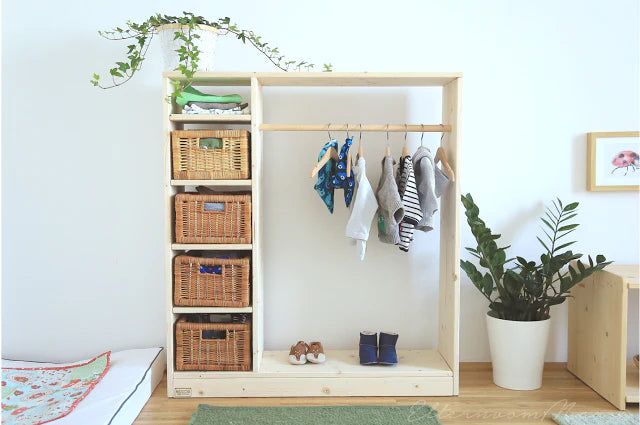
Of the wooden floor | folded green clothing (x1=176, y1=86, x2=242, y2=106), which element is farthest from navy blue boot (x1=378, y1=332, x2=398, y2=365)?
folded green clothing (x1=176, y1=86, x2=242, y2=106)

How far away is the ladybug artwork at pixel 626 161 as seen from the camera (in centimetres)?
312

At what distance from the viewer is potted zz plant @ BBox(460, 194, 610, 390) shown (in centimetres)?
282

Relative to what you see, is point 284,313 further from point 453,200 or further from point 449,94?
point 449,94

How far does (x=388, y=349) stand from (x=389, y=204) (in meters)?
0.71

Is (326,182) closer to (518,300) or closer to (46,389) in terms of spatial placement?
(518,300)

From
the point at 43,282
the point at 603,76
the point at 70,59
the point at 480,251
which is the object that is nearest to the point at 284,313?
the point at 480,251

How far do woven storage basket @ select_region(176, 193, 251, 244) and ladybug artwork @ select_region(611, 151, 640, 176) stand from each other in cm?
189

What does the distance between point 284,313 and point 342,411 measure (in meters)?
0.73

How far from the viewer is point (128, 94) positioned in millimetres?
3109

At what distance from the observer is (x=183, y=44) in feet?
8.93

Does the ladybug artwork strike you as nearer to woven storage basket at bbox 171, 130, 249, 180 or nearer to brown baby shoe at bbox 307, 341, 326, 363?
brown baby shoe at bbox 307, 341, 326, 363

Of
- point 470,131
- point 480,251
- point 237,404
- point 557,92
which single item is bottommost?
point 237,404

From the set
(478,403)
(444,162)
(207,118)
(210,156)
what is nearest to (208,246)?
(210,156)

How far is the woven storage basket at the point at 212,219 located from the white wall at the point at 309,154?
404 mm
